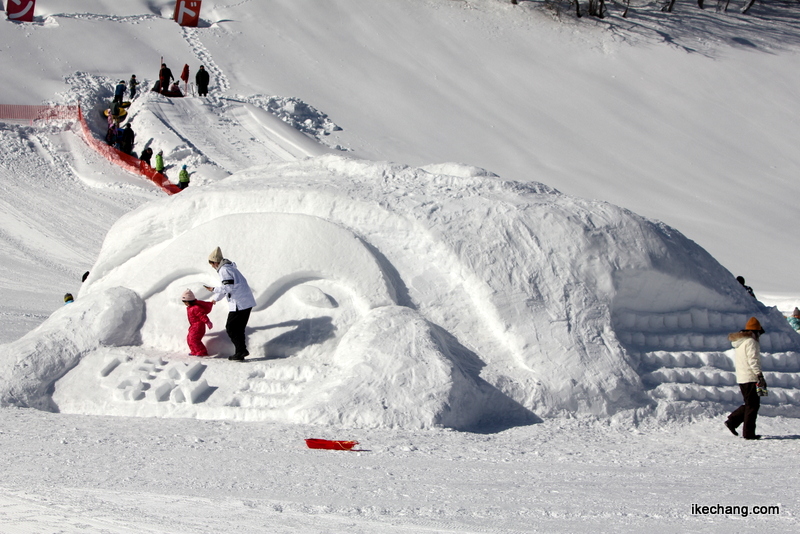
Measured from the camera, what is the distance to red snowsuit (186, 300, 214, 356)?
22.0ft

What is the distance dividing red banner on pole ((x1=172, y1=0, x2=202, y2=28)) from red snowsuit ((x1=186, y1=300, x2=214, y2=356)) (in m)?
23.6

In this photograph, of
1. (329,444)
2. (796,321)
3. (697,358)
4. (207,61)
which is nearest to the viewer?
(329,444)

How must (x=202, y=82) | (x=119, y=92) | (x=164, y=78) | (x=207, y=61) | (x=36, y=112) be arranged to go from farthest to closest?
(x=207, y=61)
(x=202, y=82)
(x=164, y=78)
(x=119, y=92)
(x=36, y=112)

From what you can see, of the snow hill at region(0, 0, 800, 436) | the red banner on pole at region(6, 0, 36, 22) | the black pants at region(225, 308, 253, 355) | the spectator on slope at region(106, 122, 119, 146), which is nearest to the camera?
the snow hill at region(0, 0, 800, 436)

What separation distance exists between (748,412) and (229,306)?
3.92 m

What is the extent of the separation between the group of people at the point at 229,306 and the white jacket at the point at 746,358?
360 centimetres

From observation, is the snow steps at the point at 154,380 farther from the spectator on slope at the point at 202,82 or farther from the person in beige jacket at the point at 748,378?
the spectator on slope at the point at 202,82

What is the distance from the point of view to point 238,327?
6570 millimetres

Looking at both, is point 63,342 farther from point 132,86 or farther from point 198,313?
point 132,86

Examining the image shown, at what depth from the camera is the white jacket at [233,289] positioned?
21.1 feet

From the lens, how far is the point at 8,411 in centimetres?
595

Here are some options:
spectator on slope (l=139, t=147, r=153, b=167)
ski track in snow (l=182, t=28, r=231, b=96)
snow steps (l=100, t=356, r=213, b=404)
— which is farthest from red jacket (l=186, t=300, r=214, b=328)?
ski track in snow (l=182, t=28, r=231, b=96)

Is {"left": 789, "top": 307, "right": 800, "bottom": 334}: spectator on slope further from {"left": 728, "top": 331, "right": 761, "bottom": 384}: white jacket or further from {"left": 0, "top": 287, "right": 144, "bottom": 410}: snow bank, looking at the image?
{"left": 0, "top": 287, "right": 144, "bottom": 410}: snow bank

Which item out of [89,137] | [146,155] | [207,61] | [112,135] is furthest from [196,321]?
[207,61]
